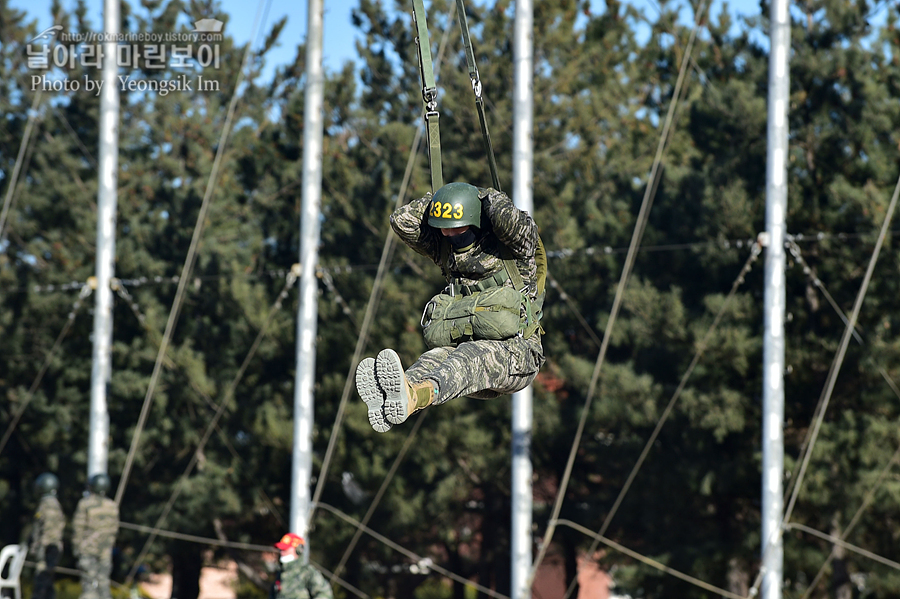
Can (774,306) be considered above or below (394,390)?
above

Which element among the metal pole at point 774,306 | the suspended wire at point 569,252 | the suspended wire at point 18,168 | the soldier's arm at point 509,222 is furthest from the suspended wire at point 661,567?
the suspended wire at point 18,168

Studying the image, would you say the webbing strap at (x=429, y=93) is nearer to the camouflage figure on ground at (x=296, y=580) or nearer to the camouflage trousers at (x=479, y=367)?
the camouflage trousers at (x=479, y=367)

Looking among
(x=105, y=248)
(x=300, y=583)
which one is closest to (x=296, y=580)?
(x=300, y=583)

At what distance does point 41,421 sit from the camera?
31.9 m

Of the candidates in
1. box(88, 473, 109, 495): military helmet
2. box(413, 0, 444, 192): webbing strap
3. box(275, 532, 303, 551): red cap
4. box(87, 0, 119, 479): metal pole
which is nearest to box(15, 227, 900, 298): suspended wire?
box(87, 0, 119, 479): metal pole

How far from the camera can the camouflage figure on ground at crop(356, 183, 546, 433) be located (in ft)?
26.3

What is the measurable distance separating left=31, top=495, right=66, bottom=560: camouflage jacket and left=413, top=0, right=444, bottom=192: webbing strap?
11148mm

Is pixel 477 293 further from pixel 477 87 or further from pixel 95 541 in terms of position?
pixel 95 541

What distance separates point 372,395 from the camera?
24.0 ft

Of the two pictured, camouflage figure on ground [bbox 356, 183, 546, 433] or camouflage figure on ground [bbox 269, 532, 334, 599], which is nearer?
camouflage figure on ground [bbox 356, 183, 546, 433]

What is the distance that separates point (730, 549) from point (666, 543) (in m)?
1.41

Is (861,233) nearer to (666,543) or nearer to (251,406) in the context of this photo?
(666,543)

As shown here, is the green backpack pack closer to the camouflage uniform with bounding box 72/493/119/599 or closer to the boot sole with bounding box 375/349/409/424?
the boot sole with bounding box 375/349/409/424

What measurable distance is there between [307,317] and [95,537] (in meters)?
5.37
